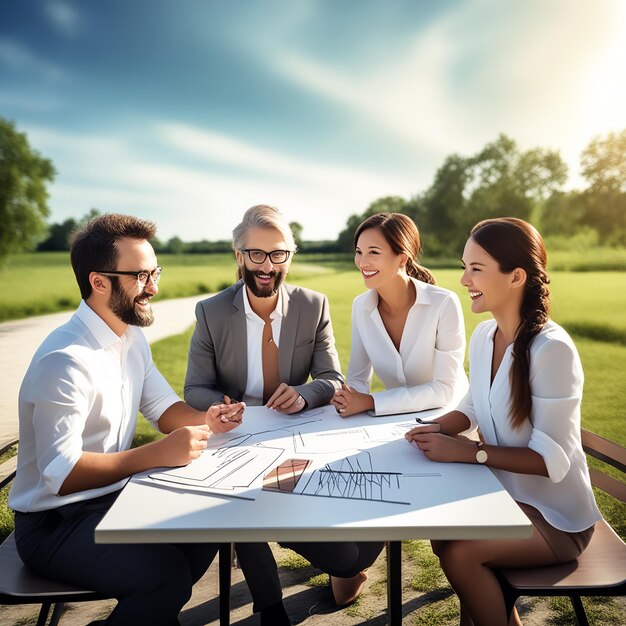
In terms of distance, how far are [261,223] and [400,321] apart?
110cm

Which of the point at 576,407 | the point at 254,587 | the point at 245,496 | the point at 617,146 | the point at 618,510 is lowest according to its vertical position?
the point at 618,510

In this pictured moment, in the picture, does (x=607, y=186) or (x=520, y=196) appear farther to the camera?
(x=520, y=196)

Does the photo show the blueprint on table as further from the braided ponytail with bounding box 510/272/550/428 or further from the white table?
the braided ponytail with bounding box 510/272/550/428

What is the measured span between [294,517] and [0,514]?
3602 millimetres

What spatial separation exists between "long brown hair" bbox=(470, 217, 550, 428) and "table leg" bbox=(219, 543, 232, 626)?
125cm

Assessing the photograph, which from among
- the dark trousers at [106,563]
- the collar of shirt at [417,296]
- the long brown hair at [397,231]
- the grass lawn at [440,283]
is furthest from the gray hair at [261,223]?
the grass lawn at [440,283]

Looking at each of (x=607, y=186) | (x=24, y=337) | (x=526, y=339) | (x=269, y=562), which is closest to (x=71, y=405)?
(x=269, y=562)

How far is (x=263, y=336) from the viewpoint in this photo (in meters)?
3.37

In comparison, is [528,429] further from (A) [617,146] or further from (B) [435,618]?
(A) [617,146]

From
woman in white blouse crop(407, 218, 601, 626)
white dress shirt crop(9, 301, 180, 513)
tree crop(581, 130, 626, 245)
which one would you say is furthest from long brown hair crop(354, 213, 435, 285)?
tree crop(581, 130, 626, 245)

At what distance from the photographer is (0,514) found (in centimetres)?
412

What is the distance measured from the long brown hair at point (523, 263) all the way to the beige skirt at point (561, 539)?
350mm

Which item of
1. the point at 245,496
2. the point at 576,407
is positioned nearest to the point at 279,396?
the point at 245,496

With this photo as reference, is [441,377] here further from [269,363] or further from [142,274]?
[142,274]
